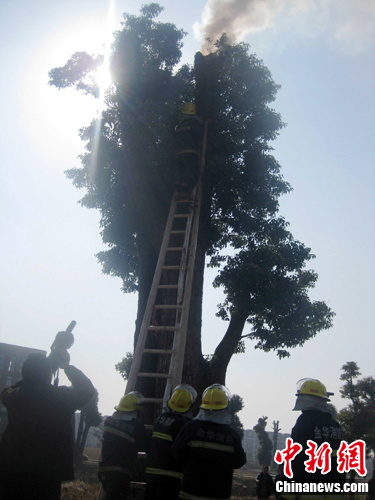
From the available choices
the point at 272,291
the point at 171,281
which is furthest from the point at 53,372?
the point at 272,291

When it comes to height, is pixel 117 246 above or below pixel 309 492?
above

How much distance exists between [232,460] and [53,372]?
1981mm

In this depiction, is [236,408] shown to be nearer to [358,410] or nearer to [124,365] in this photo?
[358,410]

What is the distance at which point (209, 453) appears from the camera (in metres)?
4.03

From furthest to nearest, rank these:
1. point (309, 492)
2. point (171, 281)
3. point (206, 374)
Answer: point (206, 374), point (171, 281), point (309, 492)

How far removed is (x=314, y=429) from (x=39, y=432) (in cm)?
241

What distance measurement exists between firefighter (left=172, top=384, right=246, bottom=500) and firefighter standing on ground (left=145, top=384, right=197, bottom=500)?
1.88 ft

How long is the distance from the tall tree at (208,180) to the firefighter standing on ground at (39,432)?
6.22 m

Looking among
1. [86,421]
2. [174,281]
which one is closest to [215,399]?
[174,281]

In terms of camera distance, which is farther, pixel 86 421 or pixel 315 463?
pixel 86 421

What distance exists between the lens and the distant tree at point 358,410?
91.4 feet

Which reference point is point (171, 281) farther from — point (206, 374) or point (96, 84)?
point (96, 84)

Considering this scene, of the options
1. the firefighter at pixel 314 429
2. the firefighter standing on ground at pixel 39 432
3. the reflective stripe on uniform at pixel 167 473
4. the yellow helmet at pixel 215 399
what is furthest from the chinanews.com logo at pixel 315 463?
the firefighter standing on ground at pixel 39 432

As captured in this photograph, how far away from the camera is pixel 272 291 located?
10.6m
